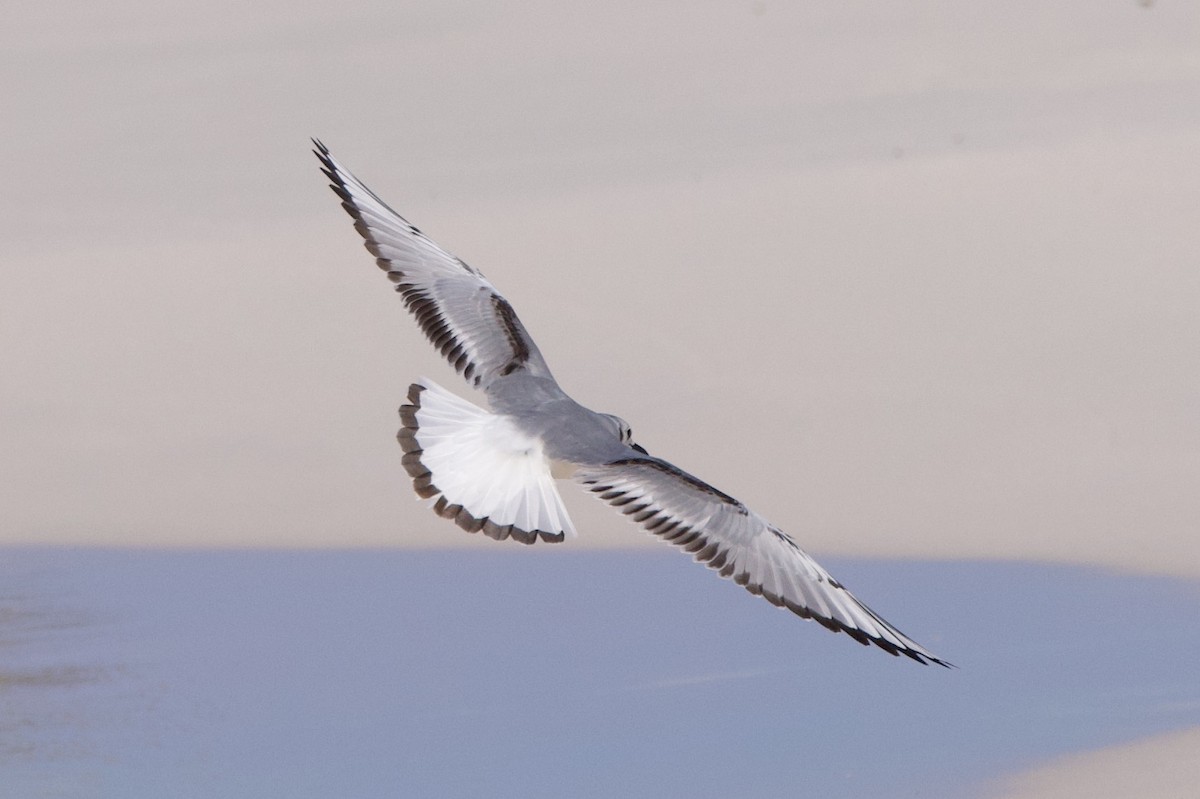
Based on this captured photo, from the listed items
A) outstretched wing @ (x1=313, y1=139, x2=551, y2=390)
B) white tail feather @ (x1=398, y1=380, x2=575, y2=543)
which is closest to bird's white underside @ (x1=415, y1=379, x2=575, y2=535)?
white tail feather @ (x1=398, y1=380, x2=575, y2=543)

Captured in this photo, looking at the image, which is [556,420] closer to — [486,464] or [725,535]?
[486,464]

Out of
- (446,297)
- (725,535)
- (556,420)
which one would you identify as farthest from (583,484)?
(446,297)

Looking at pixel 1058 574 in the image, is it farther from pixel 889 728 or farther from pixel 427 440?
pixel 427 440

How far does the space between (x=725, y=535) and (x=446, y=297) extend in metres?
1.65

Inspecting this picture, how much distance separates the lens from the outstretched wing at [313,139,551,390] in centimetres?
778

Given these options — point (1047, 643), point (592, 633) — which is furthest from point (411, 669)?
point (1047, 643)

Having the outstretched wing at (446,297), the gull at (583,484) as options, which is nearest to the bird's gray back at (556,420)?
the gull at (583,484)

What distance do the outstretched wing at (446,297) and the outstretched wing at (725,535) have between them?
0.91 m

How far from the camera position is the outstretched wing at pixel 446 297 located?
25.5 feet

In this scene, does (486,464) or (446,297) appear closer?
(486,464)

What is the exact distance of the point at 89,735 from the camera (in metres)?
7.41

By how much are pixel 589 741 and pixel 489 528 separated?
1074mm

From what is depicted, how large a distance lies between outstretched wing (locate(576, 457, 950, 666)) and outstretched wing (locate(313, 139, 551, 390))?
0.91m

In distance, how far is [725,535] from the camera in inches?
272
